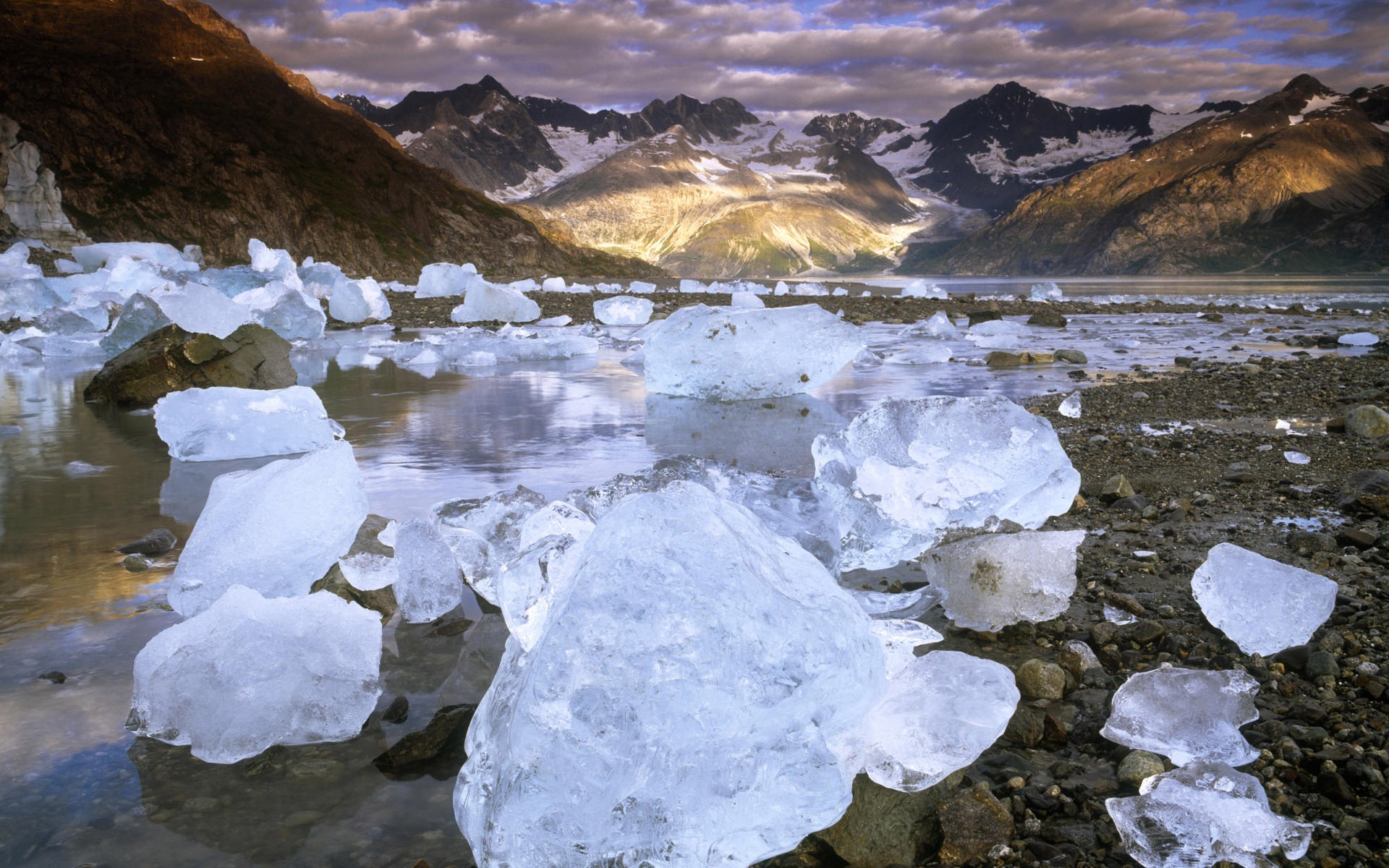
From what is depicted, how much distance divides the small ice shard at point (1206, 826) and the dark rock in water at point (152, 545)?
11.3 feet

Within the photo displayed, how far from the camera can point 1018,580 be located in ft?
9.33

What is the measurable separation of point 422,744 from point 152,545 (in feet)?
6.90

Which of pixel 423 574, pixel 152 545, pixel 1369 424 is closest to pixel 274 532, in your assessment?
pixel 423 574

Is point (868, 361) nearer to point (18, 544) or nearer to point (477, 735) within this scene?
point (18, 544)

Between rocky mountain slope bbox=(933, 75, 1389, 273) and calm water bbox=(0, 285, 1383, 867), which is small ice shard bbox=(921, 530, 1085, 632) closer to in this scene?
calm water bbox=(0, 285, 1383, 867)

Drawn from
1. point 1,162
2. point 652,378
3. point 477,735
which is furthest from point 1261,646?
point 1,162

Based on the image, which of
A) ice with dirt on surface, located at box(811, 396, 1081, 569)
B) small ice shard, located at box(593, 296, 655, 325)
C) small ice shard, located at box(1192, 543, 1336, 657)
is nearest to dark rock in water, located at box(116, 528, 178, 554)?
ice with dirt on surface, located at box(811, 396, 1081, 569)

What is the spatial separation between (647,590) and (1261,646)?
6.46 ft

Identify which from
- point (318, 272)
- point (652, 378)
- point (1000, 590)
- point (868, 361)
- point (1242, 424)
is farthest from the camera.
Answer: point (318, 272)

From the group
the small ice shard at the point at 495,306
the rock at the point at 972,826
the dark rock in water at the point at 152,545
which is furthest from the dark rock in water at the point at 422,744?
the small ice shard at the point at 495,306

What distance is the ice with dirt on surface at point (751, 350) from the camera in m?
7.96

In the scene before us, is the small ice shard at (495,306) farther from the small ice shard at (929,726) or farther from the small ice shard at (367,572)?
the small ice shard at (929,726)

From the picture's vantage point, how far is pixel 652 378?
8445 millimetres

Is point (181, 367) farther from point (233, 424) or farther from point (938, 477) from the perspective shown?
point (938, 477)
